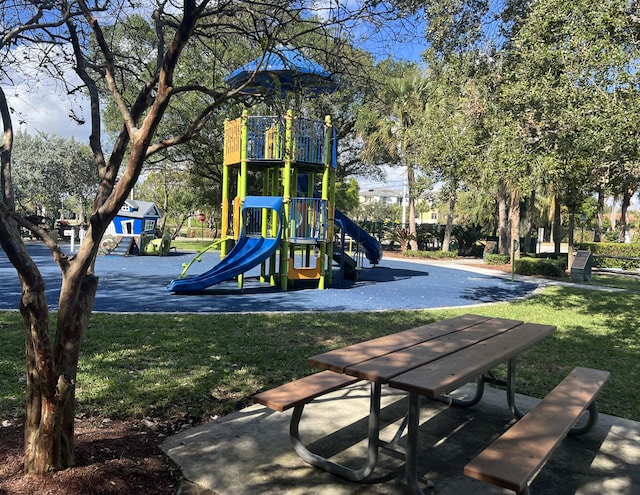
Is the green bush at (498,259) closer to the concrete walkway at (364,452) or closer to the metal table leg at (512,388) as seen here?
the concrete walkway at (364,452)

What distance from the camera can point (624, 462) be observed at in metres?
3.45

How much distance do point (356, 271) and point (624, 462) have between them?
12.4 metres

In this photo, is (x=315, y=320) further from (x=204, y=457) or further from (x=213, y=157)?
(x=213, y=157)

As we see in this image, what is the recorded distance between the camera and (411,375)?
2914 mm

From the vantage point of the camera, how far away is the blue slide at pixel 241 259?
37.4ft

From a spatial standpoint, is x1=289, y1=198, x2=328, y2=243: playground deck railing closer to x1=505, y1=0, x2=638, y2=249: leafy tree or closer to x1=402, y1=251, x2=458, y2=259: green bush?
x1=505, y1=0, x2=638, y2=249: leafy tree

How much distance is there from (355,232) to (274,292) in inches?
192

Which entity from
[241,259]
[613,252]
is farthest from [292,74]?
[613,252]

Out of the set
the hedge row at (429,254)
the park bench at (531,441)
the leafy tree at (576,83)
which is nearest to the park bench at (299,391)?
the park bench at (531,441)

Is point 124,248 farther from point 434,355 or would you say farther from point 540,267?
point 434,355

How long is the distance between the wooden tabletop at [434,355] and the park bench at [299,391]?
21 centimetres

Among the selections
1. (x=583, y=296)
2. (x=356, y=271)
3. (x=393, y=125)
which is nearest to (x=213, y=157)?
(x=393, y=125)

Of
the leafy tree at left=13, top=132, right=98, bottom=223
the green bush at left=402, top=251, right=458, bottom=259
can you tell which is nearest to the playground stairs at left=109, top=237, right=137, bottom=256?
the green bush at left=402, top=251, right=458, bottom=259

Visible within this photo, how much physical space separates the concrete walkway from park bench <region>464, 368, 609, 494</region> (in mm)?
460
